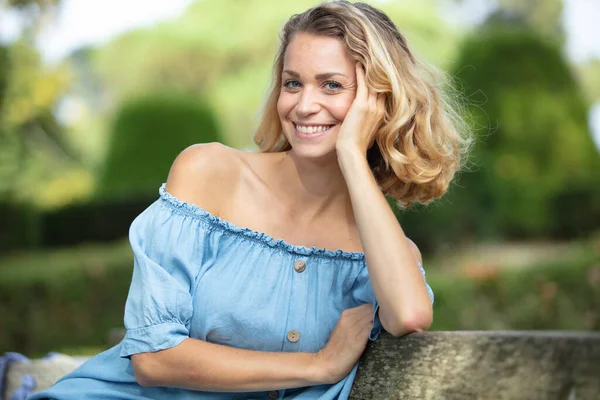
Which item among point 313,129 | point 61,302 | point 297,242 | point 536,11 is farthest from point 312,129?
point 536,11

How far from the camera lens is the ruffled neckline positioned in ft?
8.94

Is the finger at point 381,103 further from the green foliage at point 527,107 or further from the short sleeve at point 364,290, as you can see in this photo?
the green foliage at point 527,107

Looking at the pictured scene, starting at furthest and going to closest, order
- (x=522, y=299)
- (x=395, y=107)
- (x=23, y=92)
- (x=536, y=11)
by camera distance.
Result: (x=536, y=11), (x=23, y=92), (x=522, y=299), (x=395, y=107)

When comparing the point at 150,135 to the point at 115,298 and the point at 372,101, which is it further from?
the point at 372,101

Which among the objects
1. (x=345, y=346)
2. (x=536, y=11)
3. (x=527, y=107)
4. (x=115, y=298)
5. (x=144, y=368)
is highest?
(x=536, y=11)

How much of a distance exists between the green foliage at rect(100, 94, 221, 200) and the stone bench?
35.5ft

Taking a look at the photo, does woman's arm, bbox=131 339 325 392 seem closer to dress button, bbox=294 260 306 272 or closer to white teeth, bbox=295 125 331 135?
dress button, bbox=294 260 306 272

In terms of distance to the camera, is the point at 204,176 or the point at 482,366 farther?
the point at 204,176

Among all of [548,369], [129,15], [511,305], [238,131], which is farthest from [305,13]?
[129,15]

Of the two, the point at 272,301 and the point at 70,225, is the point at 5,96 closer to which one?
the point at 70,225

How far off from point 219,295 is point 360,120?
0.73 meters

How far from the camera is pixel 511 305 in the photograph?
7074mm

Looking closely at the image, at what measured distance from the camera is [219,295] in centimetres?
268

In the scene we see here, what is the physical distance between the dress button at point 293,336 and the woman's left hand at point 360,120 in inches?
23.7
